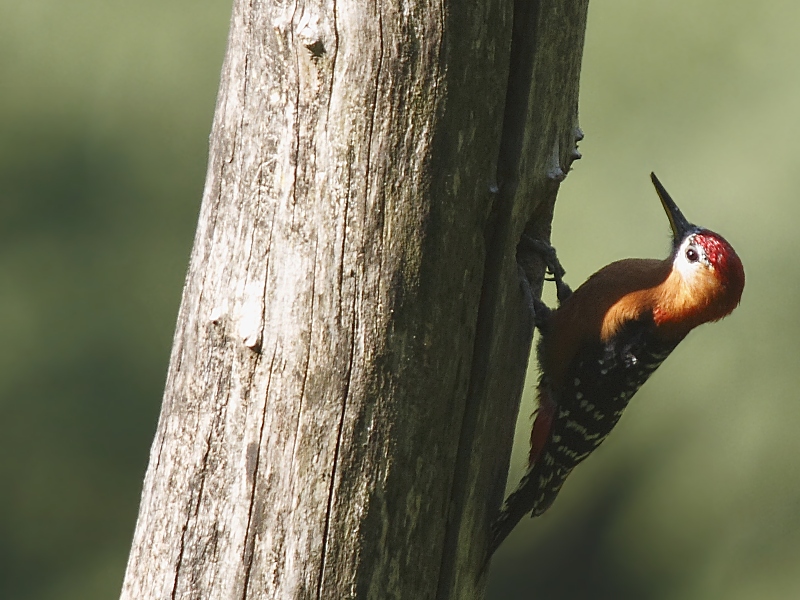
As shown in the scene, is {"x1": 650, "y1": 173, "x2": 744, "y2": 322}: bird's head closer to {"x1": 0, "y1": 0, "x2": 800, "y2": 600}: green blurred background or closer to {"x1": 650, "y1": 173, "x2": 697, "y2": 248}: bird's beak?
{"x1": 650, "y1": 173, "x2": 697, "y2": 248}: bird's beak

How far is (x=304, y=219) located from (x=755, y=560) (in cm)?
398

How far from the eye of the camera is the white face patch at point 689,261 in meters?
3.69

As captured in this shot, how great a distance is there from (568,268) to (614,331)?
4.49 ft

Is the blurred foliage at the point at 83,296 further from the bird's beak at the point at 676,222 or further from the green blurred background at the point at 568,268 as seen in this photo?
the bird's beak at the point at 676,222

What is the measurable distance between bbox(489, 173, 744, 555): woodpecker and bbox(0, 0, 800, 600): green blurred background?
1.26 meters

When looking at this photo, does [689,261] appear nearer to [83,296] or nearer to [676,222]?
[676,222]

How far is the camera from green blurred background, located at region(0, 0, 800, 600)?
16.4ft

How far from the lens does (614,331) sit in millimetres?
3697

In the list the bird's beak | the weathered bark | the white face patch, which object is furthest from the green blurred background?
the weathered bark

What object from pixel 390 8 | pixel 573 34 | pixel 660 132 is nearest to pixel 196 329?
pixel 390 8

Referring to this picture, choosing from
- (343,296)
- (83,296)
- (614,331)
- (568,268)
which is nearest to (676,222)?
(614,331)

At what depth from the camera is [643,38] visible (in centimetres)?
503

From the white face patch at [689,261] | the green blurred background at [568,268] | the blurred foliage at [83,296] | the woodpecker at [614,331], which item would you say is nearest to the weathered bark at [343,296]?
the woodpecker at [614,331]

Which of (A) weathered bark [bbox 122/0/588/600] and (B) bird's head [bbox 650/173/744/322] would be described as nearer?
(A) weathered bark [bbox 122/0/588/600]
